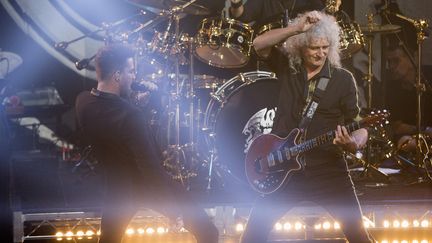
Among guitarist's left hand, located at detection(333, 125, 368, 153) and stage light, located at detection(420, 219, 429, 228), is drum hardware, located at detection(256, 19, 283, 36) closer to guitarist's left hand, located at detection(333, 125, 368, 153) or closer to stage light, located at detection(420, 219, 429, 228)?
stage light, located at detection(420, 219, 429, 228)

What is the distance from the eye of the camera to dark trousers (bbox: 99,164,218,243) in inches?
160

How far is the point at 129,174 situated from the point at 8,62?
6.57 meters

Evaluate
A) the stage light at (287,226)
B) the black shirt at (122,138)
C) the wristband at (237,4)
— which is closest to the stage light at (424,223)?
the stage light at (287,226)

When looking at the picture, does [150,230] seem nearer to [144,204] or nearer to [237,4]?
[144,204]

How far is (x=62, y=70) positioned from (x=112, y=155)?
6.31 metres

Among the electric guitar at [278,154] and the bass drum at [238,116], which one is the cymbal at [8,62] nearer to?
the bass drum at [238,116]

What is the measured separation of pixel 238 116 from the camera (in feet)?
23.4

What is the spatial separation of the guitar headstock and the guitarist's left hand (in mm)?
65

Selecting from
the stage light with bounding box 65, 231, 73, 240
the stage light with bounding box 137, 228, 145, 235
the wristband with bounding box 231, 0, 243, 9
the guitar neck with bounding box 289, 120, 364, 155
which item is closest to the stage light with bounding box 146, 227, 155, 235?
the stage light with bounding box 137, 228, 145, 235

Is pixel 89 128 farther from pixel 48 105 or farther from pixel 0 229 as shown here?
pixel 48 105

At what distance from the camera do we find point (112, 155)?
4117mm

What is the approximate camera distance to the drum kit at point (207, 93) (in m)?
7.05

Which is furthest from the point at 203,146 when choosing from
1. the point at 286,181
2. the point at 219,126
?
the point at 286,181

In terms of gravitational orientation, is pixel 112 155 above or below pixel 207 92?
below
